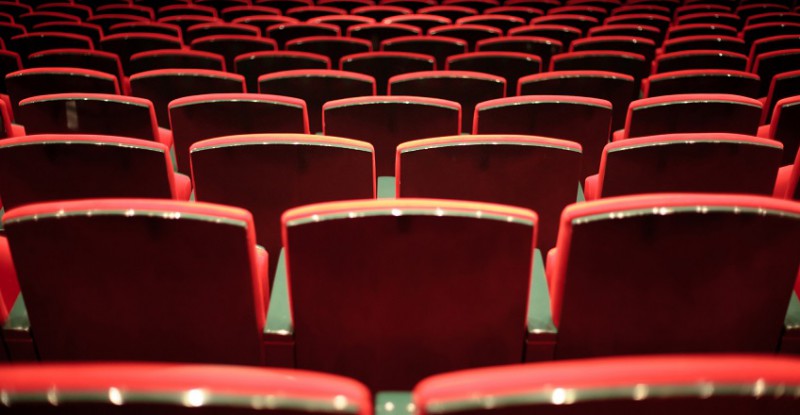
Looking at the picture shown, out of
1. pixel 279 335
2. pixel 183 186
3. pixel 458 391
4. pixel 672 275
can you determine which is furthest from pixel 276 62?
pixel 458 391

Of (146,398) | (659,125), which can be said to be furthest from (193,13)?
(146,398)

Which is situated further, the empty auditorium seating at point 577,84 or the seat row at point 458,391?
the empty auditorium seating at point 577,84

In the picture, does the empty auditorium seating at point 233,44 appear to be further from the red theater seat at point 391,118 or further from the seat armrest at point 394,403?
the seat armrest at point 394,403

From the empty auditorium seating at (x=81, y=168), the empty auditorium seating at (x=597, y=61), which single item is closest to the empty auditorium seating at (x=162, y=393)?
the empty auditorium seating at (x=81, y=168)

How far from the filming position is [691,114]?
32.5 inches

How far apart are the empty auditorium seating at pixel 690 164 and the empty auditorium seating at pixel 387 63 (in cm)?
56

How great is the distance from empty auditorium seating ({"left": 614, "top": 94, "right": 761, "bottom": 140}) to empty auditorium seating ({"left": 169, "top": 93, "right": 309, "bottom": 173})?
436mm

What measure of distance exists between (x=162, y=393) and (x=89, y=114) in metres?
0.69

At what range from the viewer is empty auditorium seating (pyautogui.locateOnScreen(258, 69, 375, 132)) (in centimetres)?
98

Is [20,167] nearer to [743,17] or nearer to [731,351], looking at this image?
[731,351]

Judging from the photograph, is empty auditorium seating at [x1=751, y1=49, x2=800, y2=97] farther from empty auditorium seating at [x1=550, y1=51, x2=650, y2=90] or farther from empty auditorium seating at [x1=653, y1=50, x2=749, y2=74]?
empty auditorium seating at [x1=550, y1=51, x2=650, y2=90]

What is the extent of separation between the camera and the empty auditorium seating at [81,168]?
634 mm

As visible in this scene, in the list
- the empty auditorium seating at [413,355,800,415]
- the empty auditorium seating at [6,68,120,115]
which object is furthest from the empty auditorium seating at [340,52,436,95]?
the empty auditorium seating at [413,355,800,415]

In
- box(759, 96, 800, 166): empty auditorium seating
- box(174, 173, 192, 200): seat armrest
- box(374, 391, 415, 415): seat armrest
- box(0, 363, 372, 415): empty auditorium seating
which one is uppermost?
box(0, 363, 372, 415): empty auditorium seating
